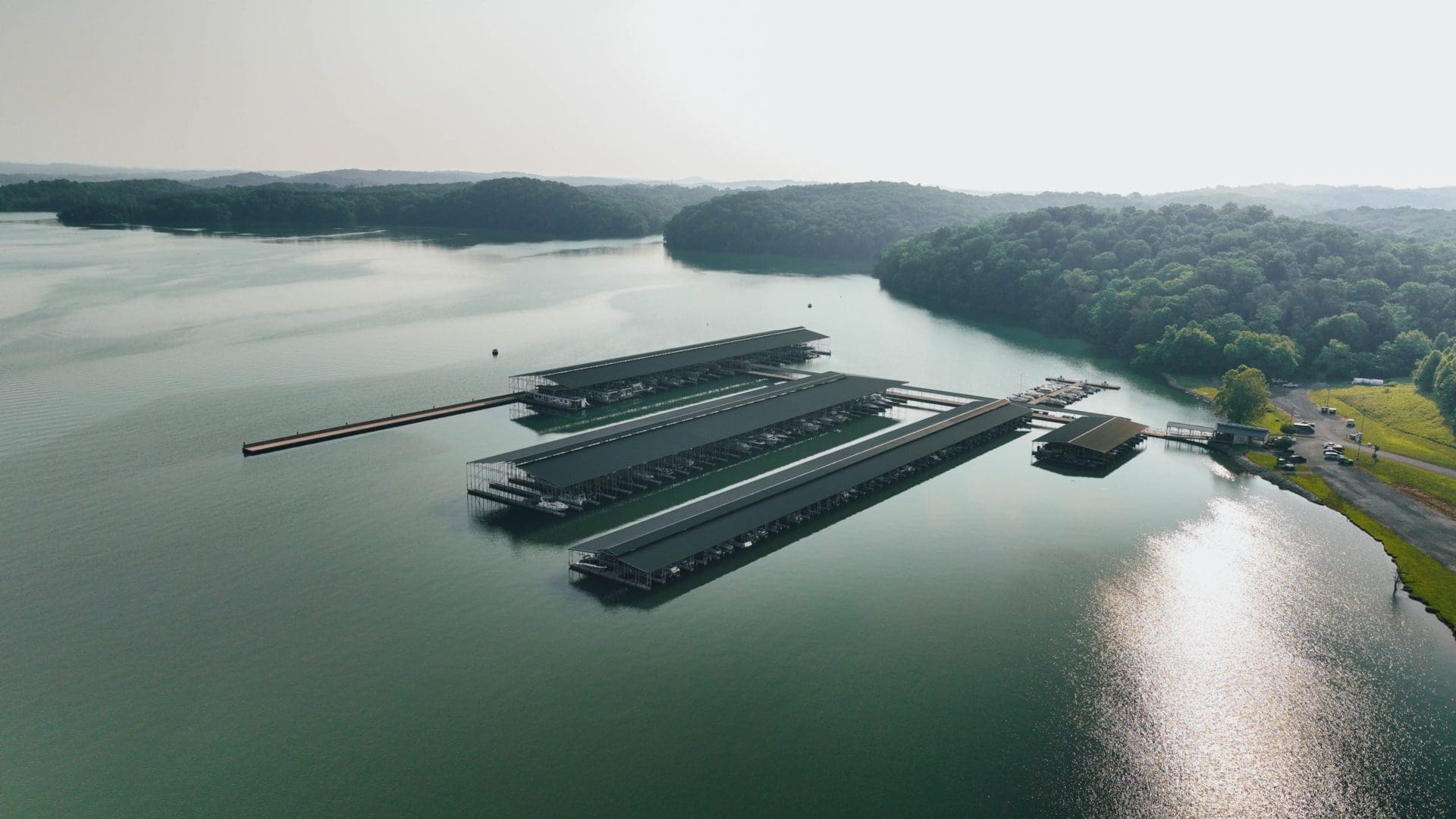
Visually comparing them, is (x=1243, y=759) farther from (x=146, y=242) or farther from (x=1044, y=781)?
(x=146, y=242)

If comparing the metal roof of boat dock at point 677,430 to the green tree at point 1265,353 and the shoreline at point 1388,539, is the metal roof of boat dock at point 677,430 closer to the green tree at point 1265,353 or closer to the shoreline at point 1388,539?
the shoreline at point 1388,539

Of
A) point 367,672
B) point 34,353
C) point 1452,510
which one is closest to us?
point 367,672

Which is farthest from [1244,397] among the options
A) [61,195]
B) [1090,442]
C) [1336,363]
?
[61,195]

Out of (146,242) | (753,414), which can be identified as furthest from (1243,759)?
(146,242)

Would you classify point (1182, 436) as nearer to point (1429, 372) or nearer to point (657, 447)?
point (1429, 372)

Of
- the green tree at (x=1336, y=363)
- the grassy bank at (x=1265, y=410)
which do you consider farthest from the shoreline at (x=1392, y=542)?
the green tree at (x=1336, y=363)

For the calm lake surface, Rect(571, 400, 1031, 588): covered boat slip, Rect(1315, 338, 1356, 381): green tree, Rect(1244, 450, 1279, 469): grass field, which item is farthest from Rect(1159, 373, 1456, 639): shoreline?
Rect(1315, 338, 1356, 381): green tree
